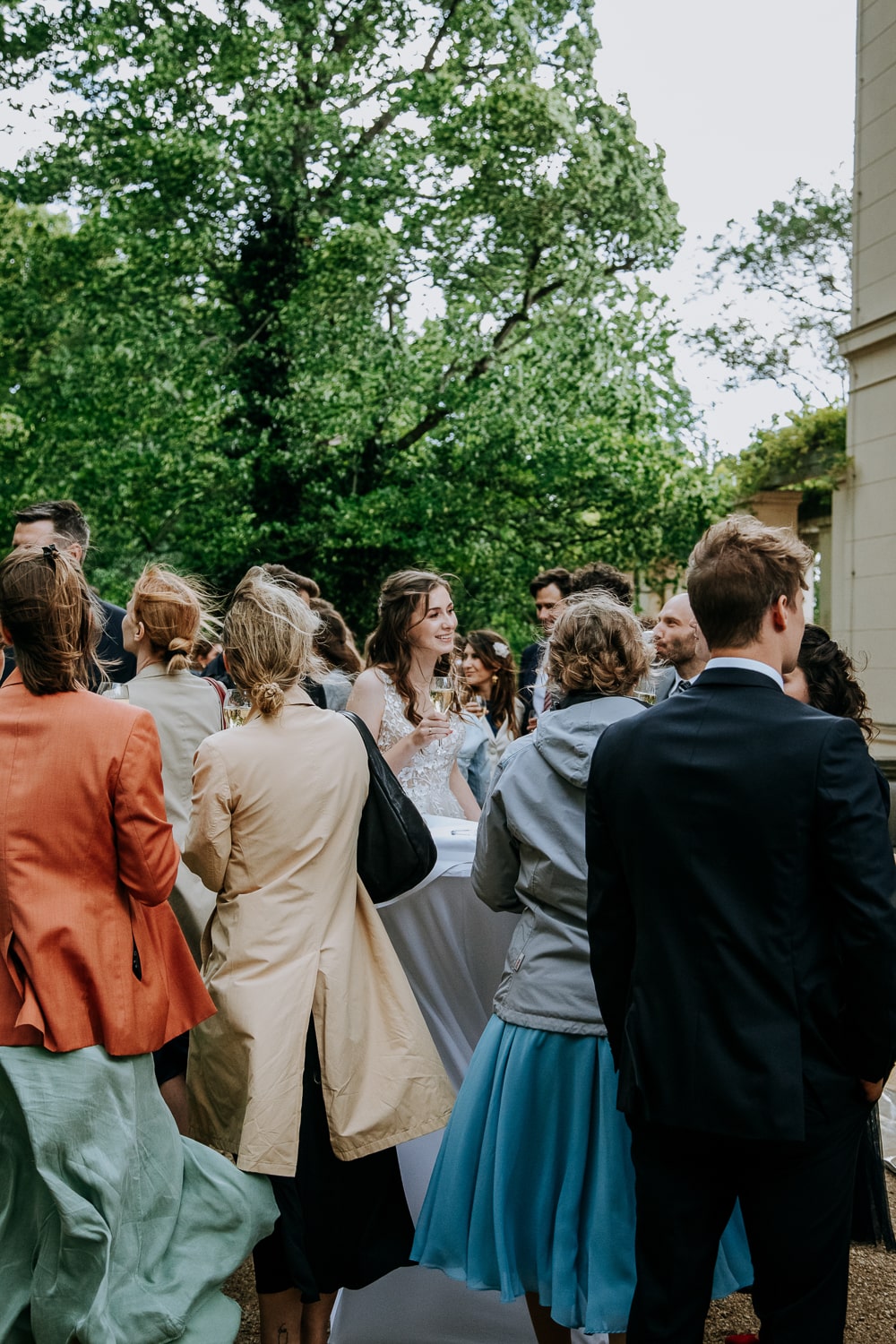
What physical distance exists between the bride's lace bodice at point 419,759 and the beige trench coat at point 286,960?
4.62 feet

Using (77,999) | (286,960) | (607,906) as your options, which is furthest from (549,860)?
(77,999)

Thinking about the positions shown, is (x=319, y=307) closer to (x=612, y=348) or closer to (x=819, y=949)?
(x=612, y=348)

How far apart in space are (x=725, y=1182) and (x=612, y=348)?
51.6ft

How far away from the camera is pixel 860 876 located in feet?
7.00

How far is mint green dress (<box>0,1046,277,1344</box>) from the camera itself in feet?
8.42

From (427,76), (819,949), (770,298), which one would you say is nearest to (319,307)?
(427,76)

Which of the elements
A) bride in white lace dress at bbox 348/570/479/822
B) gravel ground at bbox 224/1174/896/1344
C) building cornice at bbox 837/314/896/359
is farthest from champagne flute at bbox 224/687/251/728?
building cornice at bbox 837/314/896/359

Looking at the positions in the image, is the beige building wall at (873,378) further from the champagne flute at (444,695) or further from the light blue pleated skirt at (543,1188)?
the light blue pleated skirt at (543,1188)

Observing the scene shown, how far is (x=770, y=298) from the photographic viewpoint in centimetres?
2564

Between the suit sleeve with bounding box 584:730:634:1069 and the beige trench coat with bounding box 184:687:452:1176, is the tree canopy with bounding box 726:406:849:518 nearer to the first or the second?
the beige trench coat with bounding box 184:687:452:1176

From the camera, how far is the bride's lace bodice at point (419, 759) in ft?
15.2

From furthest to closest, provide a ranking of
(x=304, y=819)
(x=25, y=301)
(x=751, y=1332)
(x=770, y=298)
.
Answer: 1. (x=770, y=298)
2. (x=25, y=301)
3. (x=751, y=1332)
4. (x=304, y=819)

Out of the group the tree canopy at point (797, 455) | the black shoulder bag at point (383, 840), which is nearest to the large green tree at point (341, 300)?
the tree canopy at point (797, 455)

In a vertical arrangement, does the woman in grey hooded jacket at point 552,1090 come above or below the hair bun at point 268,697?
below
